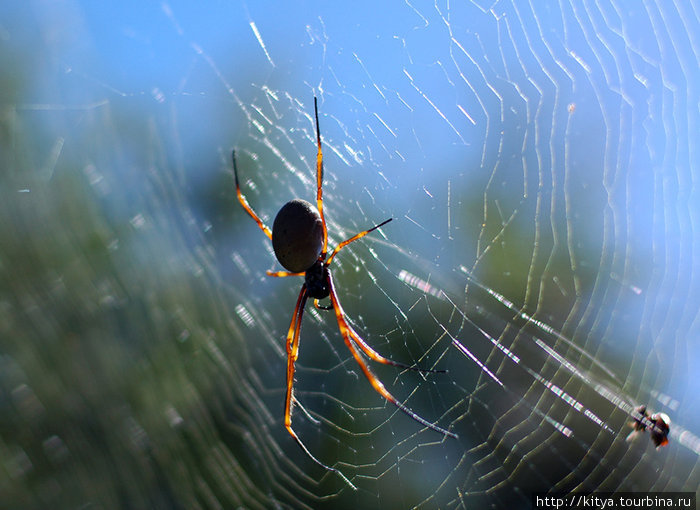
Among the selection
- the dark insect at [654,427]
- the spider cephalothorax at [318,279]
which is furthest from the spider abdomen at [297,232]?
the dark insect at [654,427]

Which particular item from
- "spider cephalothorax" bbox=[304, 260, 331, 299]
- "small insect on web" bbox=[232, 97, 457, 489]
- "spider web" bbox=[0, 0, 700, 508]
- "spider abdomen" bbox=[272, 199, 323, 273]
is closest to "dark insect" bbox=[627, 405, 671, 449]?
"spider web" bbox=[0, 0, 700, 508]

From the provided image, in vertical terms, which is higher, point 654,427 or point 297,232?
point 297,232

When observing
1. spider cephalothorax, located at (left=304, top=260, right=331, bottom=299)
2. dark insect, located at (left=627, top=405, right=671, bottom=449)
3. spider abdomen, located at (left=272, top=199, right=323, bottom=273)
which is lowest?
dark insect, located at (left=627, top=405, right=671, bottom=449)

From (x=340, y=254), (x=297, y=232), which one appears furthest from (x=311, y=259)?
(x=340, y=254)

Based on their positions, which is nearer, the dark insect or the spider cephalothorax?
the dark insect

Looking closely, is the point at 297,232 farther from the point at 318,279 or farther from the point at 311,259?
the point at 318,279

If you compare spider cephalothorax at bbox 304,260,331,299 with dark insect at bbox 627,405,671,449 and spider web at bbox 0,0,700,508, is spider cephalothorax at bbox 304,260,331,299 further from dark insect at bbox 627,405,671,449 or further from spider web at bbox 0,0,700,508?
dark insect at bbox 627,405,671,449

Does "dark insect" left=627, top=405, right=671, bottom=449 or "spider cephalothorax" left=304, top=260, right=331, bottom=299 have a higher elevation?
"spider cephalothorax" left=304, top=260, right=331, bottom=299

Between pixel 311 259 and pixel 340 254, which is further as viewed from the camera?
pixel 340 254
